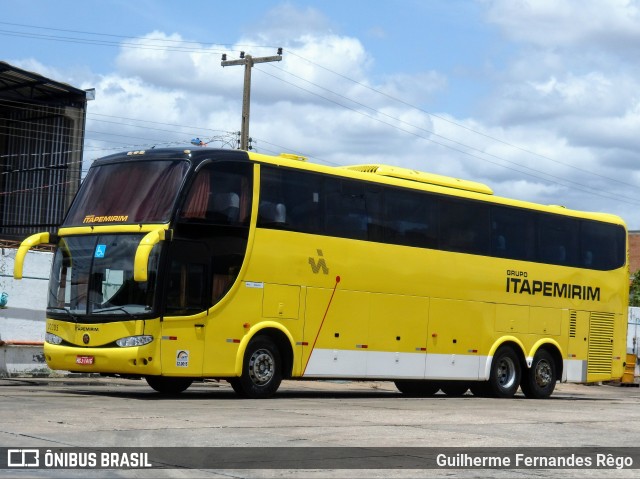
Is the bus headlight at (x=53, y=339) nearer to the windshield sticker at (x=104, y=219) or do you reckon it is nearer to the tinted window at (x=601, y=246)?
the windshield sticker at (x=104, y=219)

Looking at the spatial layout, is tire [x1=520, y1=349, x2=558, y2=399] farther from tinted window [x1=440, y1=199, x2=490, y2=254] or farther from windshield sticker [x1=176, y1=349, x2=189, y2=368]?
windshield sticker [x1=176, y1=349, x2=189, y2=368]

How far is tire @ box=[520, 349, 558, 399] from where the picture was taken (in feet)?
81.5

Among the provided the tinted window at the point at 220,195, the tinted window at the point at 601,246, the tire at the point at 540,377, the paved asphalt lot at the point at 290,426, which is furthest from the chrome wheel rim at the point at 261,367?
the tinted window at the point at 601,246

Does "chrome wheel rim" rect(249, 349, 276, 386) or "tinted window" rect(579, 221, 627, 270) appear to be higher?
"tinted window" rect(579, 221, 627, 270)

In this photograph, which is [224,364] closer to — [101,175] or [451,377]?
[101,175]

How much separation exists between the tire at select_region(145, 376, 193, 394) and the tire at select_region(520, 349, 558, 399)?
8.22m

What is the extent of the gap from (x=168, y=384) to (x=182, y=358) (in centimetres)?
205

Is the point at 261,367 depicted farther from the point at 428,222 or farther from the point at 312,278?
the point at 428,222

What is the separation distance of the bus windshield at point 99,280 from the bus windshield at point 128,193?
0.39 meters

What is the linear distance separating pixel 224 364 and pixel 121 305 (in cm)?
196

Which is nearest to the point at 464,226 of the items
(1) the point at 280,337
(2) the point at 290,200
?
(2) the point at 290,200

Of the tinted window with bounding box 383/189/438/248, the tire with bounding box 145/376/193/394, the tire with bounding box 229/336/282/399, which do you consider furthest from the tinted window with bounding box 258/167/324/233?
the tire with bounding box 145/376/193/394

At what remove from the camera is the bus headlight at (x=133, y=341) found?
17703 millimetres

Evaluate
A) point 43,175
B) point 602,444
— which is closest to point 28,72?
point 43,175
